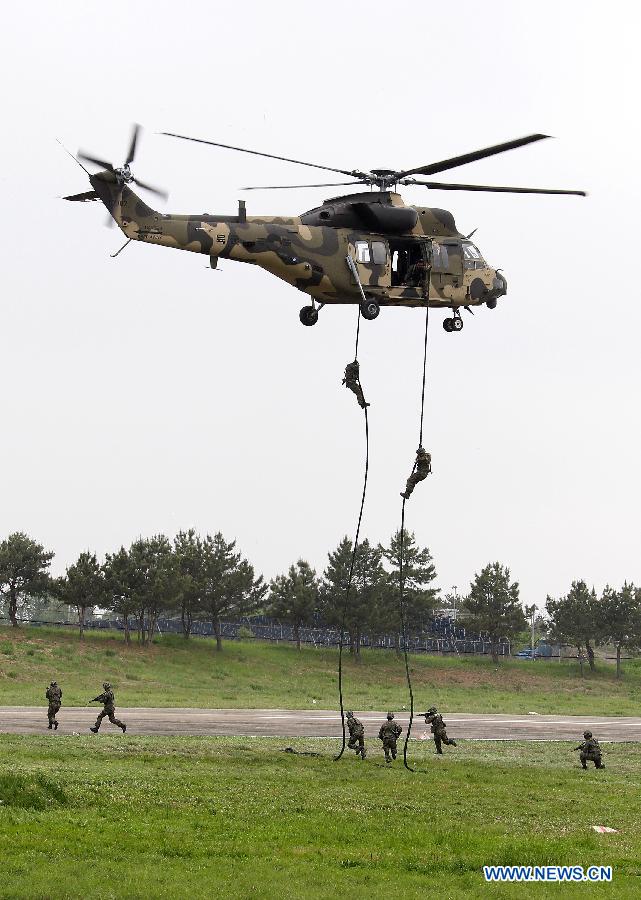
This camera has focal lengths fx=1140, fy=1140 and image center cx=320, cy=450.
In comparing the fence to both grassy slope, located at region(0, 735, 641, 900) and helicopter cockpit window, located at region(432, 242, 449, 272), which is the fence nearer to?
grassy slope, located at region(0, 735, 641, 900)

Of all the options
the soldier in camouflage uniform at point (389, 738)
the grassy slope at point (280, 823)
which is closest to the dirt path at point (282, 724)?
the grassy slope at point (280, 823)

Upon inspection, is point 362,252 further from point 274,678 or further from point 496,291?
point 274,678

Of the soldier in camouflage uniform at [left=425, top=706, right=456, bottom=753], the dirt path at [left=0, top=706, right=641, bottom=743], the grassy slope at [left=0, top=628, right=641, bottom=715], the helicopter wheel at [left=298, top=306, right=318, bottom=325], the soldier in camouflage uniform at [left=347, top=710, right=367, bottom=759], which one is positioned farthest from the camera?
the grassy slope at [left=0, top=628, right=641, bottom=715]

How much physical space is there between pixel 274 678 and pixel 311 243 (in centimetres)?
5554

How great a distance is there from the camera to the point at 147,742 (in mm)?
36906

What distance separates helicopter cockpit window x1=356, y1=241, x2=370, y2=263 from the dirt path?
19046 millimetres

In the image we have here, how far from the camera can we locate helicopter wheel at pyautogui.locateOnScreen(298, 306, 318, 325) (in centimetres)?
3194

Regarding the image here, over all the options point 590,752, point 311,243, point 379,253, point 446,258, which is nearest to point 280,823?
point 311,243

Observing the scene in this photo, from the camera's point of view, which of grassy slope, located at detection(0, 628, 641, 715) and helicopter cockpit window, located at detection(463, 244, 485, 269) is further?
grassy slope, located at detection(0, 628, 641, 715)

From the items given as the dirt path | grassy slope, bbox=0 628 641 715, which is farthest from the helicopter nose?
grassy slope, bbox=0 628 641 715

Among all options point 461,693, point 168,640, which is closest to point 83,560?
point 168,640

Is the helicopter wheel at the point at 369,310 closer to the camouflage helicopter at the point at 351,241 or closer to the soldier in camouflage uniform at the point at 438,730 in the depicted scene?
the camouflage helicopter at the point at 351,241

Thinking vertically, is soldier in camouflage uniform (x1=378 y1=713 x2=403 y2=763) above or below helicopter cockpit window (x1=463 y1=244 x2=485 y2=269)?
below

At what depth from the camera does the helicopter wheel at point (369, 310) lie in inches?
1236
